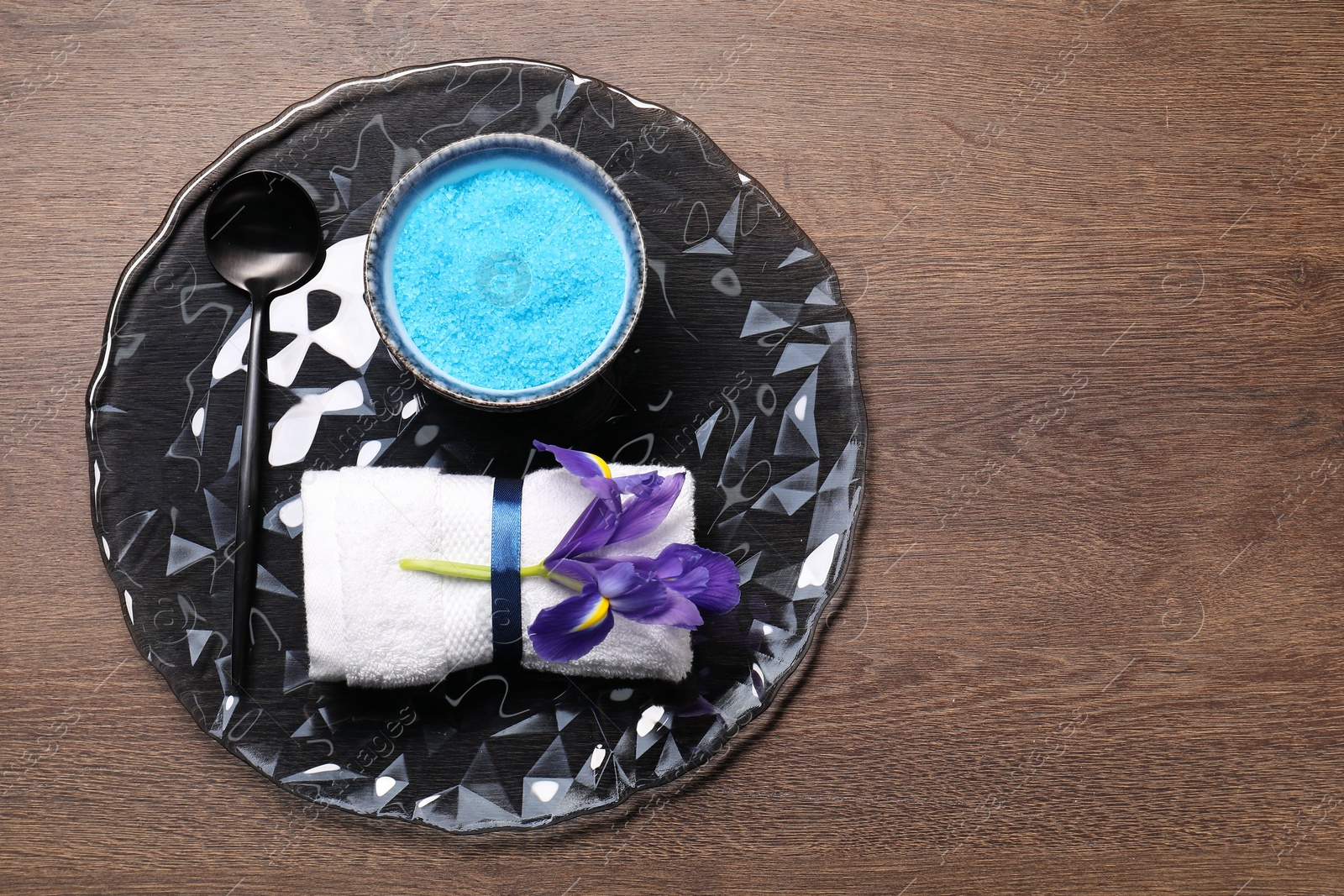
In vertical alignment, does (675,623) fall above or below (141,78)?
below

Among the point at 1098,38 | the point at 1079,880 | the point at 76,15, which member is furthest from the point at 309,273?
the point at 1079,880

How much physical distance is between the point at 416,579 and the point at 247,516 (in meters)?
A: 0.16

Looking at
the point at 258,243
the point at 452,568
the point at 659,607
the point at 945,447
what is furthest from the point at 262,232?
the point at 945,447

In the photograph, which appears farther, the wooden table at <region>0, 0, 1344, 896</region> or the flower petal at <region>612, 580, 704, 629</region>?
the wooden table at <region>0, 0, 1344, 896</region>

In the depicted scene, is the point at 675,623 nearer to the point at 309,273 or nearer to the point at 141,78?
the point at 309,273

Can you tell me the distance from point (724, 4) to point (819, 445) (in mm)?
431

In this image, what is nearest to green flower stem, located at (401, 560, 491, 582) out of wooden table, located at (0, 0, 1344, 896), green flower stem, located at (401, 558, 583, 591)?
green flower stem, located at (401, 558, 583, 591)

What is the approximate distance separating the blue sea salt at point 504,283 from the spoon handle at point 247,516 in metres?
0.14

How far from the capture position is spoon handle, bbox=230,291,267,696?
2.20 ft

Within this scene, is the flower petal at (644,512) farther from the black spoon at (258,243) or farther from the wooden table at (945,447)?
the black spoon at (258,243)

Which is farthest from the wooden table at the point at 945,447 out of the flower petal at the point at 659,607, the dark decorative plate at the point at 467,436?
the flower petal at the point at 659,607

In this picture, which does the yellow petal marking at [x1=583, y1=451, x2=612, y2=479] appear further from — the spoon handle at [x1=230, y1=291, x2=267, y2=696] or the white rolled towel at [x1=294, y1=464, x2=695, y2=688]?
the spoon handle at [x1=230, y1=291, x2=267, y2=696]

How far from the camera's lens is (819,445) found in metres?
0.72

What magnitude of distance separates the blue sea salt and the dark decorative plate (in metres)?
0.07
